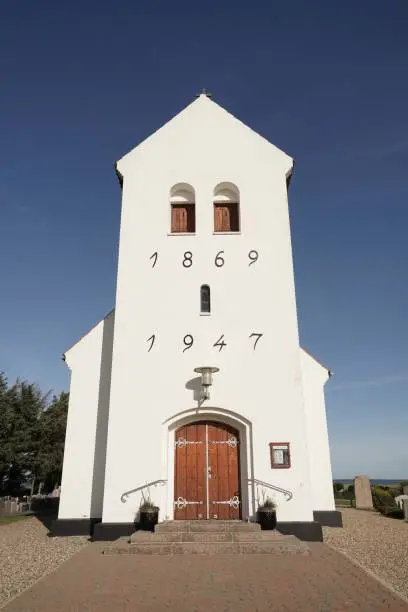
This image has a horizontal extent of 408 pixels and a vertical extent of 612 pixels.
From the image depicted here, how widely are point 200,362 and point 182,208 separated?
519 centimetres

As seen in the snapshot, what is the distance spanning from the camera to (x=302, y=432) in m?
11.1

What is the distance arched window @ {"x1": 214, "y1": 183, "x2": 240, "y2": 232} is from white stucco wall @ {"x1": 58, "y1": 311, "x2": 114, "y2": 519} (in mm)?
4485

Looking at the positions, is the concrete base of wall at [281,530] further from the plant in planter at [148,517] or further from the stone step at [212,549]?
the stone step at [212,549]

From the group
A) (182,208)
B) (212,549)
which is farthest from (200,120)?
(212,549)

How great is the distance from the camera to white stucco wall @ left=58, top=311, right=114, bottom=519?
11.9 metres

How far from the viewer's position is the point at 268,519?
10.2 meters

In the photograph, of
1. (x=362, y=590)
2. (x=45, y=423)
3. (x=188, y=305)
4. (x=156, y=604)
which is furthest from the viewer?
(x=45, y=423)

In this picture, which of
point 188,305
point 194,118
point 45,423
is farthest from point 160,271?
point 45,423

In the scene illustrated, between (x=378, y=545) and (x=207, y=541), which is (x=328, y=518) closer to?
(x=378, y=545)

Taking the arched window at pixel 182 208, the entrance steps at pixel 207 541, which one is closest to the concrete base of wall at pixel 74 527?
the entrance steps at pixel 207 541

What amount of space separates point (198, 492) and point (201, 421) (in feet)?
5.86

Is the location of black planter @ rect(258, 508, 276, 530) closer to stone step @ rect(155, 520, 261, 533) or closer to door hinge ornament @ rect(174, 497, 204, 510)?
stone step @ rect(155, 520, 261, 533)

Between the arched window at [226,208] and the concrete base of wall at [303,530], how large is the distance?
27.2 ft

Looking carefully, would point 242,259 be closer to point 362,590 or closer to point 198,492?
point 198,492
